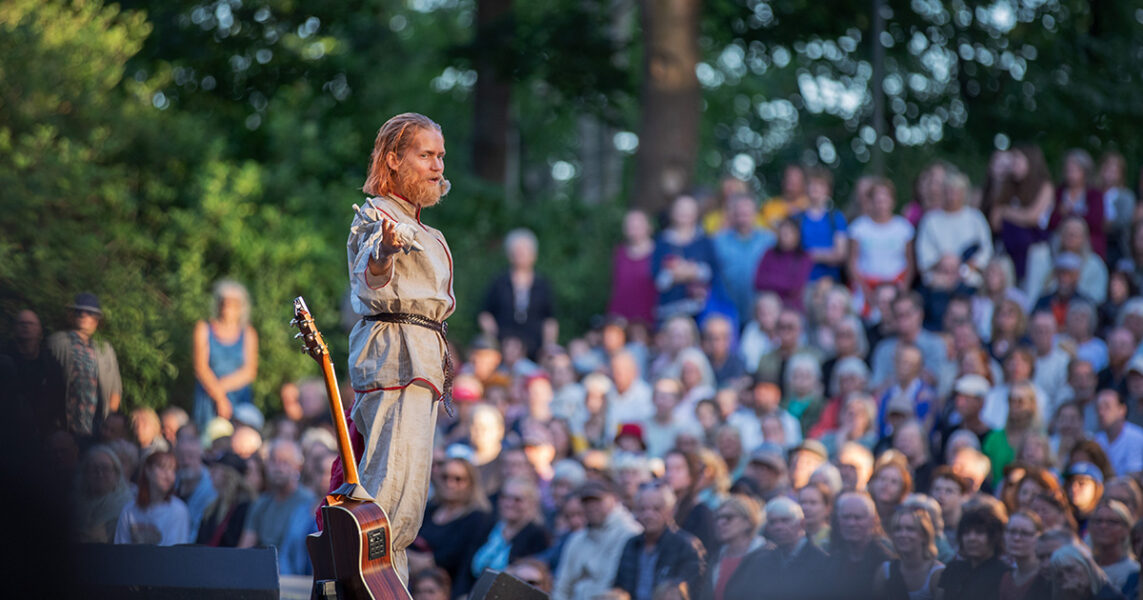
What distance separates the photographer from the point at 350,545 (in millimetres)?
4410

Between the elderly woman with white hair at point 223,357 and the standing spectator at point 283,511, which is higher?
the standing spectator at point 283,511

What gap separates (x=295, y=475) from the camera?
9.12m

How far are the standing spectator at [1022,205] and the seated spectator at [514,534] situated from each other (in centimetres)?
458

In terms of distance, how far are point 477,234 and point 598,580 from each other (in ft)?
25.7

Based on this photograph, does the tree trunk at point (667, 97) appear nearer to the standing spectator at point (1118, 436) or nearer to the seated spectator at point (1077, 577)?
the standing spectator at point (1118, 436)

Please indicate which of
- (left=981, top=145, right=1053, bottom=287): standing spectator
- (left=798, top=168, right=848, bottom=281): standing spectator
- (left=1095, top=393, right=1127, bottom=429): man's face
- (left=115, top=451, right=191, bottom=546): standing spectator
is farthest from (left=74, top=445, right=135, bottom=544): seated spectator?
(left=981, top=145, right=1053, bottom=287): standing spectator

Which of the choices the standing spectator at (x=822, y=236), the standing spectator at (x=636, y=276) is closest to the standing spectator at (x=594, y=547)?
the standing spectator at (x=822, y=236)

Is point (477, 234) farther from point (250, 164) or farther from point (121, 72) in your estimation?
point (121, 72)

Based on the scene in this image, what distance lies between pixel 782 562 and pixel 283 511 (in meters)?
3.15

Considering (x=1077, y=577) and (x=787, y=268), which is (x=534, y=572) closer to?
(x=1077, y=577)

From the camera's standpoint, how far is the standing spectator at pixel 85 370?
5895 mm

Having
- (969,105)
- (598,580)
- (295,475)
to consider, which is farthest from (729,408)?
(969,105)

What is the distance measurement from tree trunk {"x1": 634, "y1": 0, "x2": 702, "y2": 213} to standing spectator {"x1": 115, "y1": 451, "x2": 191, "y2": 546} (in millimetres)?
7869

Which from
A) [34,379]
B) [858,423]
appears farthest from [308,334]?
[858,423]
